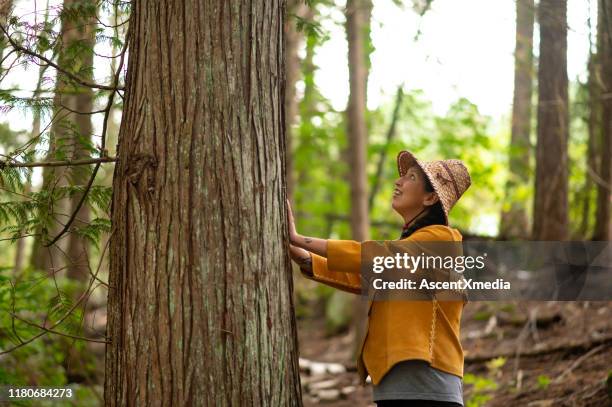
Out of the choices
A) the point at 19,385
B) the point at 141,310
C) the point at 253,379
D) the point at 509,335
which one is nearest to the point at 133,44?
the point at 141,310

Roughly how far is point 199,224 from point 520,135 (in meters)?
11.3

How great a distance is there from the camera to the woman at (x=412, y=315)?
3.46 m

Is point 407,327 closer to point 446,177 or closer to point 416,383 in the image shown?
point 416,383

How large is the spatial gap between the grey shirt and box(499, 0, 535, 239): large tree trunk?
7235 millimetres

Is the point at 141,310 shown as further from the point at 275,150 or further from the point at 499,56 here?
the point at 499,56

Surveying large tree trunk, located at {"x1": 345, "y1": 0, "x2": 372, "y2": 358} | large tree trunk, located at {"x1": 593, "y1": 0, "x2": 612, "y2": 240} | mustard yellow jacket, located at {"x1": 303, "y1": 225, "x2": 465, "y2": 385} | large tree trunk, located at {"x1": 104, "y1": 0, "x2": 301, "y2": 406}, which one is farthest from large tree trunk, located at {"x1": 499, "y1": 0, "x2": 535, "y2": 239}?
large tree trunk, located at {"x1": 104, "y1": 0, "x2": 301, "y2": 406}

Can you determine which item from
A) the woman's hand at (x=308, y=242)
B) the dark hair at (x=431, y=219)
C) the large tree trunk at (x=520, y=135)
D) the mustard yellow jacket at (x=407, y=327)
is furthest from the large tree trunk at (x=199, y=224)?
the large tree trunk at (x=520, y=135)

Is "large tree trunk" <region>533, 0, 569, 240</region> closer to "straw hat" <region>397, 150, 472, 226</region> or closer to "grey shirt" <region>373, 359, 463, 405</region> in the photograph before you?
"straw hat" <region>397, 150, 472, 226</region>

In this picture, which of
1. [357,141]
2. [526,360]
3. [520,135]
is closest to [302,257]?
[526,360]

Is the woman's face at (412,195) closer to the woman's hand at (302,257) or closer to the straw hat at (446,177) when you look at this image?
the straw hat at (446,177)

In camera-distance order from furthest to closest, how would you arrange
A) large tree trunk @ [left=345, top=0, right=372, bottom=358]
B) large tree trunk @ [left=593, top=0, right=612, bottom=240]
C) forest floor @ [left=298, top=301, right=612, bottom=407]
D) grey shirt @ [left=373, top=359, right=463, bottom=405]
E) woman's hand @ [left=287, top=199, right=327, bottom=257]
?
1. large tree trunk @ [left=345, top=0, right=372, bottom=358]
2. large tree trunk @ [left=593, top=0, right=612, bottom=240]
3. forest floor @ [left=298, top=301, right=612, bottom=407]
4. woman's hand @ [left=287, top=199, right=327, bottom=257]
5. grey shirt @ [left=373, top=359, right=463, bottom=405]

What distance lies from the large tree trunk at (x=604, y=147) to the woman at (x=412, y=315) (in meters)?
5.60

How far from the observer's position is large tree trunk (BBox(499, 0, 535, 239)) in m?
11.7

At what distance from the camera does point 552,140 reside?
958 cm
